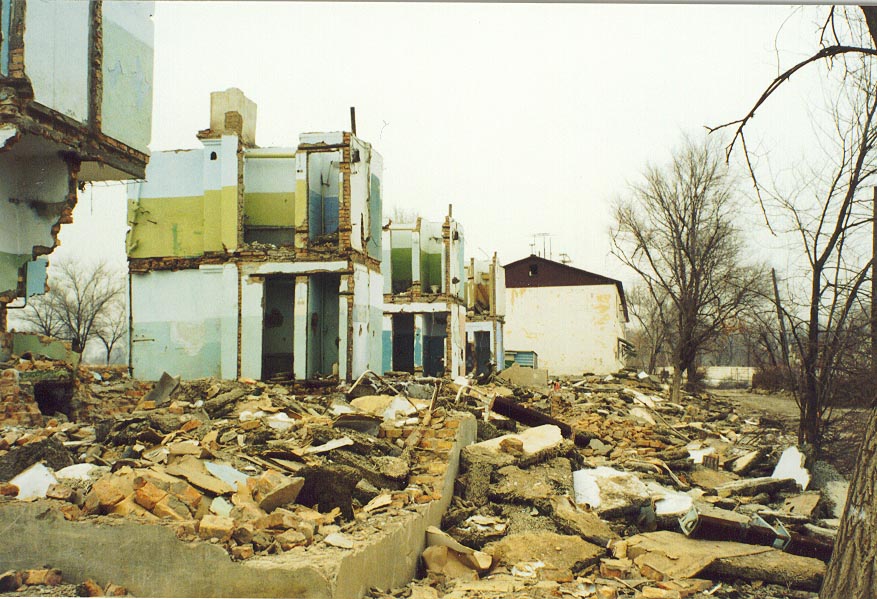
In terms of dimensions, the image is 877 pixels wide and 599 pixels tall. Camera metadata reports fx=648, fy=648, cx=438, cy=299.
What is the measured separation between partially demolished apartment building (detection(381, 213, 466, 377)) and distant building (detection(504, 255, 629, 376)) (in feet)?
45.5

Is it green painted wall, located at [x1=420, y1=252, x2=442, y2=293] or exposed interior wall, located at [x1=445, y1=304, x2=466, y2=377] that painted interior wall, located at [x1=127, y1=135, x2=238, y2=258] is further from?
exposed interior wall, located at [x1=445, y1=304, x2=466, y2=377]

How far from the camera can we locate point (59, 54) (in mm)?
9500

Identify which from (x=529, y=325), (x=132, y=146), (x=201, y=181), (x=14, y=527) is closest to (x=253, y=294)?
(x=201, y=181)

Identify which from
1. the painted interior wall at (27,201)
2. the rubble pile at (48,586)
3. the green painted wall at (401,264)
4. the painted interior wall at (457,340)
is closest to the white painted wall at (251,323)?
the painted interior wall at (27,201)

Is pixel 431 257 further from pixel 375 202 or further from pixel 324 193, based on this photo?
pixel 324 193

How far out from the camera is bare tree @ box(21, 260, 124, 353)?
37.6 ft

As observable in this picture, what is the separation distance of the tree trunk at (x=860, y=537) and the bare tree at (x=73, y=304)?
1069 cm

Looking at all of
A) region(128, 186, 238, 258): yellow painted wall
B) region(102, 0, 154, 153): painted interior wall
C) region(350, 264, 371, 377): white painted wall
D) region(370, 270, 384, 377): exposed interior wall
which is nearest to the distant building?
region(370, 270, 384, 377): exposed interior wall

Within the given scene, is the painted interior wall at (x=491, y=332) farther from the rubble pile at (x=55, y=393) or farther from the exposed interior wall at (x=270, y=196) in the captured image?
the rubble pile at (x=55, y=393)

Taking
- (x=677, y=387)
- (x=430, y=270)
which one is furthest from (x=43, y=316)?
(x=677, y=387)

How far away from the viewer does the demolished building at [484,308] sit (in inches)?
1136

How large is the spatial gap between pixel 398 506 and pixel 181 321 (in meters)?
10.4

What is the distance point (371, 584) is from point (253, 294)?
1040 cm

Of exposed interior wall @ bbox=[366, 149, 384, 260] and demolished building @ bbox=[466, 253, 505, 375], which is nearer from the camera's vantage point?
exposed interior wall @ bbox=[366, 149, 384, 260]
